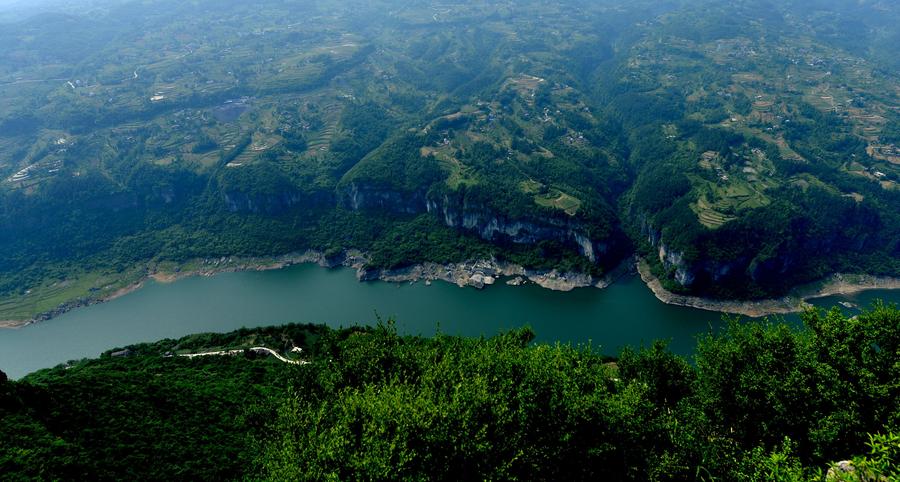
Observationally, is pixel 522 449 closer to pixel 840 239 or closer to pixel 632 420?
pixel 632 420

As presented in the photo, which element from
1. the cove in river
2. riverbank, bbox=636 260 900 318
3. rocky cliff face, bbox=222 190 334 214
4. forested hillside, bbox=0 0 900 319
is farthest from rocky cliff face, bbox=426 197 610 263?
rocky cliff face, bbox=222 190 334 214

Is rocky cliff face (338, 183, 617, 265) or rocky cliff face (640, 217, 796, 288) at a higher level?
rocky cliff face (640, 217, 796, 288)

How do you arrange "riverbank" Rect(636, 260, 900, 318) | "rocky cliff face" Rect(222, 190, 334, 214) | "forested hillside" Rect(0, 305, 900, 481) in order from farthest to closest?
1. "rocky cliff face" Rect(222, 190, 334, 214)
2. "riverbank" Rect(636, 260, 900, 318)
3. "forested hillside" Rect(0, 305, 900, 481)

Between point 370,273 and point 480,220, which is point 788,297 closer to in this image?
point 480,220

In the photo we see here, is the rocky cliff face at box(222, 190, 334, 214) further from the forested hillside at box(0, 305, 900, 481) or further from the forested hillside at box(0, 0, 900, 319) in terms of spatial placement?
the forested hillside at box(0, 305, 900, 481)

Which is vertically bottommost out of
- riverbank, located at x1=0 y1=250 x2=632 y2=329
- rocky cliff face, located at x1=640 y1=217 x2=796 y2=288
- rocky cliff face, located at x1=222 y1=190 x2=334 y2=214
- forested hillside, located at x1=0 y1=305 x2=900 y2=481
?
riverbank, located at x1=0 y1=250 x2=632 y2=329

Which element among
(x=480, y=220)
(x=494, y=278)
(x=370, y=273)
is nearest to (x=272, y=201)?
(x=370, y=273)

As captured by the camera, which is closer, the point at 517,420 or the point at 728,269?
the point at 517,420
